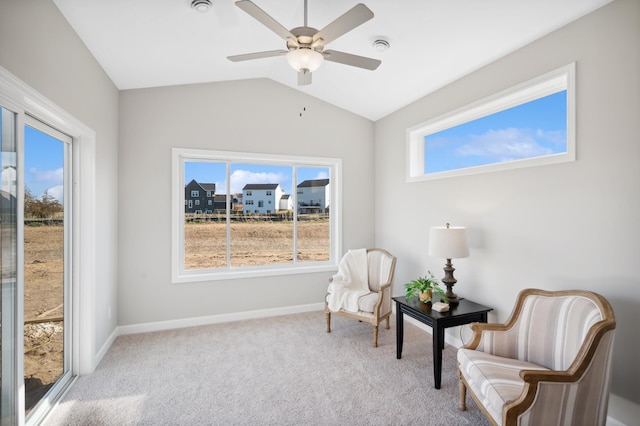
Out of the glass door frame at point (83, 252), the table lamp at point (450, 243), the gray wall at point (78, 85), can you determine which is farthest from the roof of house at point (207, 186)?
the table lamp at point (450, 243)

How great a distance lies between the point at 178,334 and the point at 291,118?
302 cm

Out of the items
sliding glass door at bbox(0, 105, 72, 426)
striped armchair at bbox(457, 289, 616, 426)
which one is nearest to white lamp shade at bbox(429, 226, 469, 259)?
striped armchair at bbox(457, 289, 616, 426)

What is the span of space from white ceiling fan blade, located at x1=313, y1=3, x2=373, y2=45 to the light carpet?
2475 millimetres

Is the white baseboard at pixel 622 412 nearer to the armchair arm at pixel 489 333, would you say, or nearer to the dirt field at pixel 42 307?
the armchair arm at pixel 489 333

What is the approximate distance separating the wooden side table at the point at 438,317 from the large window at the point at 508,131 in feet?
4.20

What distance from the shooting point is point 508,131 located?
9.69ft

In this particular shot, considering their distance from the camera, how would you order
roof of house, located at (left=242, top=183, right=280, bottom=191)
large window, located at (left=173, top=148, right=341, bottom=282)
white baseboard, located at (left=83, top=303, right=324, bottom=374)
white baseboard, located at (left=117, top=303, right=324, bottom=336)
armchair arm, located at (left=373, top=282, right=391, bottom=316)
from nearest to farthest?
armchair arm, located at (left=373, top=282, right=391, bottom=316) < white baseboard, located at (left=83, top=303, right=324, bottom=374) < white baseboard, located at (left=117, top=303, right=324, bottom=336) < large window, located at (left=173, top=148, right=341, bottom=282) < roof of house, located at (left=242, top=183, right=280, bottom=191)

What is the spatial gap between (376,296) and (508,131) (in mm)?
2089

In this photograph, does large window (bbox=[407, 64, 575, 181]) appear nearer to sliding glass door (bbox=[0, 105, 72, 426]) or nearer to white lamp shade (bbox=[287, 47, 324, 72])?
white lamp shade (bbox=[287, 47, 324, 72])

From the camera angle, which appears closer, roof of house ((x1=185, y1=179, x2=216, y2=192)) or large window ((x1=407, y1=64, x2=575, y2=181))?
large window ((x1=407, y1=64, x2=575, y2=181))

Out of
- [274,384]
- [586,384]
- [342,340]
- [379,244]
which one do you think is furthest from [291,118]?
[586,384]

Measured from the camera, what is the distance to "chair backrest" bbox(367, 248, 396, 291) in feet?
12.6

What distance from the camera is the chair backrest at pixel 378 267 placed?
3.83 m

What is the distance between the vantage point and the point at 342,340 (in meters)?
3.51
